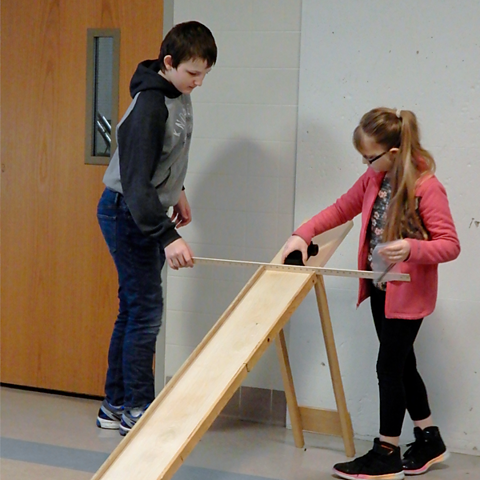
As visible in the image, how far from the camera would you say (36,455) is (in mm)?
2455

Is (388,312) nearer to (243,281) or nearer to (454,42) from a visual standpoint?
(243,281)

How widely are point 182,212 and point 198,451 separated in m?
0.88

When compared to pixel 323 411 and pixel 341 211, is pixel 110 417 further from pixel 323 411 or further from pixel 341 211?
pixel 341 211

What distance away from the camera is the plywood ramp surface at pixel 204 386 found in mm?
1549

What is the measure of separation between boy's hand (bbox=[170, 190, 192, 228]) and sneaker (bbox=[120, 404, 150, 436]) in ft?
2.31

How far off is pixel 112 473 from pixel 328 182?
1.46m

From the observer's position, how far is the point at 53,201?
3.10m

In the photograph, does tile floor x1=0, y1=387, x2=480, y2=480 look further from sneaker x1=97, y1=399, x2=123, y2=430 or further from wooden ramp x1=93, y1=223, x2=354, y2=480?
wooden ramp x1=93, y1=223, x2=354, y2=480

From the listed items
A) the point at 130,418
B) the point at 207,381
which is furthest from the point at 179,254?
the point at 130,418

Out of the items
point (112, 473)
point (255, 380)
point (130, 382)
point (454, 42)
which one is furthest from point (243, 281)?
point (112, 473)

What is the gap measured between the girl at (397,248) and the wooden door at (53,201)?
3.71 ft

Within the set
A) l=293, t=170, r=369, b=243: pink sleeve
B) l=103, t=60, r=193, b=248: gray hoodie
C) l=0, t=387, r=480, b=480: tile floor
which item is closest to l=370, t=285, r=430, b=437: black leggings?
l=0, t=387, r=480, b=480: tile floor

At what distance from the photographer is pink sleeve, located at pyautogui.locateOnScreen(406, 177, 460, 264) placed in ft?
6.89

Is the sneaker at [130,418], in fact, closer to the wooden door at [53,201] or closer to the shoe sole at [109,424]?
the shoe sole at [109,424]
